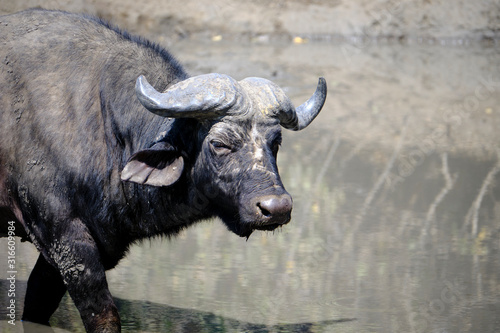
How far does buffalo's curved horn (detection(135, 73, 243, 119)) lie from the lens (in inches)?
172

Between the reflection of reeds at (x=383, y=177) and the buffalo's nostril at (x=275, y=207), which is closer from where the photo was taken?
the buffalo's nostril at (x=275, y=207)

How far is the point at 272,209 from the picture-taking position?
4.21 m

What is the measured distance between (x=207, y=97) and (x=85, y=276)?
4.48ft

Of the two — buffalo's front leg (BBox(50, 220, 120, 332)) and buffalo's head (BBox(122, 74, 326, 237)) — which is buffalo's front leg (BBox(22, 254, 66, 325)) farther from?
buffalo's head (BBox(122, 74, 326, 237))

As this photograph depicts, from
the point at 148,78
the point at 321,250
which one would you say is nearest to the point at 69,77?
the point at 148,78

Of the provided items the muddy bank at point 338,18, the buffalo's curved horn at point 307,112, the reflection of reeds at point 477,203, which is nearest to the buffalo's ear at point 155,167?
the buffalo's curved horn at point 307,112

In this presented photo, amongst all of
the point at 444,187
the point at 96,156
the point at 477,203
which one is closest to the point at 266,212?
the point at 96,156

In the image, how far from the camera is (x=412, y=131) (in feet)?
34.1

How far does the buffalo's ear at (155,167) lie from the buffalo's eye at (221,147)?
0.26 meters

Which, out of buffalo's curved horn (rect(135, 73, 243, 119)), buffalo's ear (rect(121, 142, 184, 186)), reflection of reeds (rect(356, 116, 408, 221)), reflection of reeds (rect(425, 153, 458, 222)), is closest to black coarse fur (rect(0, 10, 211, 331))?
buffalo's ear (rect(121, 142, 184, 186))

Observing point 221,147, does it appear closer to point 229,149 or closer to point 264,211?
point 229,149

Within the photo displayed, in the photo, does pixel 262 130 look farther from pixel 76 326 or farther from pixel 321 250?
pixel 321 250

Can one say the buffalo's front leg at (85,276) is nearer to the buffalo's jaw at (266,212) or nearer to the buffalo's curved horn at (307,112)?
the buffalo's jaw at (266,212)

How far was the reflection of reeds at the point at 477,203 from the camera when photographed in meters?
7.34
